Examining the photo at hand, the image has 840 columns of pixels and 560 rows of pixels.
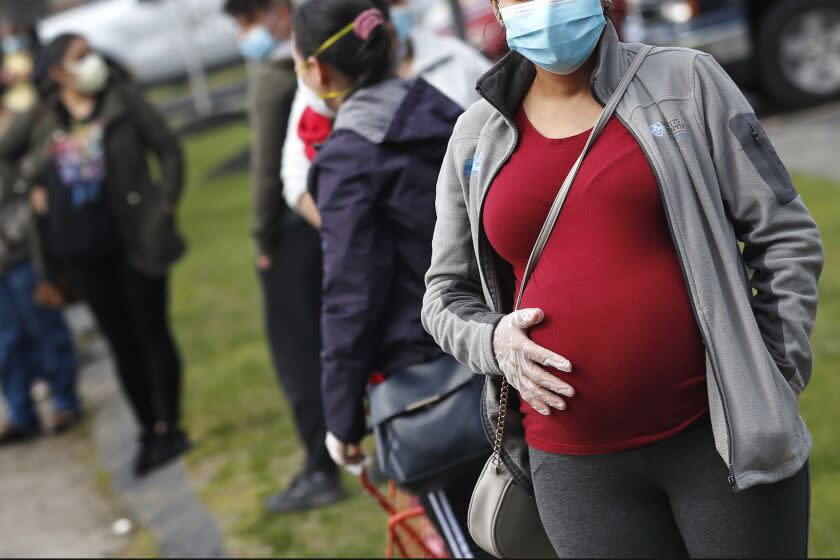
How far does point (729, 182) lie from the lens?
7.47ft

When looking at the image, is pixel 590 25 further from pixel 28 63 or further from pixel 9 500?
pixel 28 63

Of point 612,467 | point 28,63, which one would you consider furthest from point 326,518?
point 28,63

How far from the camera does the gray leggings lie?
7.49ft

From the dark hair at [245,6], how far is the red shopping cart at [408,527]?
210cm

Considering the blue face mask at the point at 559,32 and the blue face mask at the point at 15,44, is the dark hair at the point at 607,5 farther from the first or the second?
the blue face mask at the point at 15,44

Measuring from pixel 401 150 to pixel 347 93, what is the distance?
0.29m

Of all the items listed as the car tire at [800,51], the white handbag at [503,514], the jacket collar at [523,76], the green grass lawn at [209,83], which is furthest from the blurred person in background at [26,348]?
the green grass lawn at [209,83]

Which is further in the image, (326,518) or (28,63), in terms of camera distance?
(28,63)

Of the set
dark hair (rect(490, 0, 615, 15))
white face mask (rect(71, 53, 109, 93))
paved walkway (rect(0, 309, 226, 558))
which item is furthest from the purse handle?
white face mask (rect(71, 53, 109, 93))

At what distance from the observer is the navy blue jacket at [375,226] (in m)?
3.08

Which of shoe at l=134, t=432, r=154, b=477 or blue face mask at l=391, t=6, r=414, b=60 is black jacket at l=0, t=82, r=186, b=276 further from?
blue face mask at l=391, t=6, r=414, b=60

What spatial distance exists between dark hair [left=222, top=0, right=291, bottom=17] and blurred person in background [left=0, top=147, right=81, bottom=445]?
242cm

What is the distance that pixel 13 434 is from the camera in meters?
7.46

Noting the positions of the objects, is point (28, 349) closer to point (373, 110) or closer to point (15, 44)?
point (15, 44)
